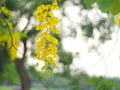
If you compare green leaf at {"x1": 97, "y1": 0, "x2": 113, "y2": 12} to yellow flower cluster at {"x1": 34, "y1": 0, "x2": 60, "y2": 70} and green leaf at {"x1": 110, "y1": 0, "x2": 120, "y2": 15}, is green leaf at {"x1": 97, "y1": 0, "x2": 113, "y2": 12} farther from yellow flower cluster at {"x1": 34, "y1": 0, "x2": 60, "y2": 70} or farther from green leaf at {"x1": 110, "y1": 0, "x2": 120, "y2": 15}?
yellow flower cluster at {"x1": 34, "y1": 0, "x2": 60, "y2": 70}

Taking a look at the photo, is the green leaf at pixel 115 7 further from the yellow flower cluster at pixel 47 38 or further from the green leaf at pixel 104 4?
the yellow flower cluster at pixel 47 38

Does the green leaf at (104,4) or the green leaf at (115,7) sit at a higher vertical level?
the green leaf at (115,7)

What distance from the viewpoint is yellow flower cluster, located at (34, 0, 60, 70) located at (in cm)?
212

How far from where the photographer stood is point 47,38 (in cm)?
213

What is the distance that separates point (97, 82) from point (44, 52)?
84 centimetres

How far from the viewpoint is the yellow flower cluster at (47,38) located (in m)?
2.12

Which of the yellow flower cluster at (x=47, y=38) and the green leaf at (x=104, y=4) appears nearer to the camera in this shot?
the green leaf at (x=104, y=4)

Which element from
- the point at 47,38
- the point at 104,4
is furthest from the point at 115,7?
the point at 47,38

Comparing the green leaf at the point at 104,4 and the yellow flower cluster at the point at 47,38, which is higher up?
the yellow flower cluster at the point at 47,38

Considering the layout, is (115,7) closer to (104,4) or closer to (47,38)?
(104,4)

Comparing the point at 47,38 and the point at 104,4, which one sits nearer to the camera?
the point at 104,4

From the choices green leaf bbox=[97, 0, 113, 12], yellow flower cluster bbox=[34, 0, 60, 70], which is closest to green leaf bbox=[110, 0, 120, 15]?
green leaf bbox=[97, 0, 113, 12]

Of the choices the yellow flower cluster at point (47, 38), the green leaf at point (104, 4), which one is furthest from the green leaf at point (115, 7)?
the yellow flower cluster at point (47, 38)

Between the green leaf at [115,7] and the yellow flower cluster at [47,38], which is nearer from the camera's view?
the green leaf at [115,7]
